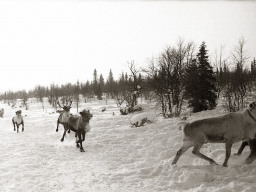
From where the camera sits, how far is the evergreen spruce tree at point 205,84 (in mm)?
26859

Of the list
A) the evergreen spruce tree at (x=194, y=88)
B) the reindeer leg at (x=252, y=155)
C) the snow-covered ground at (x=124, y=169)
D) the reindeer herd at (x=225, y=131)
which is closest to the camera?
the snow-covered ground at (x=124, y=169)

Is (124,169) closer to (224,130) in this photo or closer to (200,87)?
(224,130)

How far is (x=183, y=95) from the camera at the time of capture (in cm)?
2717

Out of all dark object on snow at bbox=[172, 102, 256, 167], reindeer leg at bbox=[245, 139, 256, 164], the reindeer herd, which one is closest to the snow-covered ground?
reindeer leg at bbox=[245, 139, 256, 164]

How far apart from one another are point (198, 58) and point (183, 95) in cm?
479

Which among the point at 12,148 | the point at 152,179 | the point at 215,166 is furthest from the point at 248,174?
the point at 12,148

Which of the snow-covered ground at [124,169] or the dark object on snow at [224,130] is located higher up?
the dark object on snow at [224,130]

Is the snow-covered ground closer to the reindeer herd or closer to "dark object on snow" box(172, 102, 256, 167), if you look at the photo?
the reindeer herd

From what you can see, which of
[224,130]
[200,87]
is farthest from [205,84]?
[224,130]

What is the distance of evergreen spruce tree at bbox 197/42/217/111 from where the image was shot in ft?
88.1

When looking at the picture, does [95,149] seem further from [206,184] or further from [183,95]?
[183,95]

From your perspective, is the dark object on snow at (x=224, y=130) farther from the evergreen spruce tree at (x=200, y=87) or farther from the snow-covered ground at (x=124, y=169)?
the evergreen spruce tree at (x=200, y=87)

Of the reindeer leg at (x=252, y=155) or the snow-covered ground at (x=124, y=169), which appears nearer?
the snow-covered ground at (x=124, y=169)

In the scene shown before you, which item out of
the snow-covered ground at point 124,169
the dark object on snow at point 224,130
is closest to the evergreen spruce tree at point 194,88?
the snow-covered ground at point 124,169
